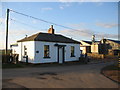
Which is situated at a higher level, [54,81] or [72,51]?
[72,51]

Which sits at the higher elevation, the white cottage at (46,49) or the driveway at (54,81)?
the white cottage at (46,49)

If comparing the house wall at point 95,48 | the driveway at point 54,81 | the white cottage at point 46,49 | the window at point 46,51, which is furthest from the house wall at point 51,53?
the house wall at point 95,48

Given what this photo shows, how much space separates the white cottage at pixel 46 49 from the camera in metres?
21.1

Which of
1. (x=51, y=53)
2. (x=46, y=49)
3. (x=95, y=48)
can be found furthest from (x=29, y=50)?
(x=95, y=48)

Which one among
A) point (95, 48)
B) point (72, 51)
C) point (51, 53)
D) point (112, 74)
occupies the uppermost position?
point (95, 48)

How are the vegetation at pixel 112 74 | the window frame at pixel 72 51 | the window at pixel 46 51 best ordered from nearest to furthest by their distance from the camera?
the vegetation at pixel 112 74
the window at pixel 46 51
the window frame at pixel 72 51

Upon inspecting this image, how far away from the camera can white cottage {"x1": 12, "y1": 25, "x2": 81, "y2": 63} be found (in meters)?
21.1

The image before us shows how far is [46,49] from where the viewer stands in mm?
A: 22141

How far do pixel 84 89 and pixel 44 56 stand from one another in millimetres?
13624

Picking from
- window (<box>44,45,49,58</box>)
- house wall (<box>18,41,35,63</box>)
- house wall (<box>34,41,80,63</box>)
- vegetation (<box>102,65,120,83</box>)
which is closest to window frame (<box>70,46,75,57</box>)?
house wall (<box>34,41,80,63</box>)

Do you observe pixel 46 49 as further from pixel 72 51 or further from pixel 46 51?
pixel 72 51

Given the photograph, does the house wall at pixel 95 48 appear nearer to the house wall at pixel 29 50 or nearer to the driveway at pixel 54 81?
the house wall at pixel 29 50

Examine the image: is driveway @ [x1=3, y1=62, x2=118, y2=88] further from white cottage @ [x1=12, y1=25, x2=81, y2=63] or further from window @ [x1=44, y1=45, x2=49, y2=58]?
window @ [x1=44, y1=45, x2=49, y2=58]

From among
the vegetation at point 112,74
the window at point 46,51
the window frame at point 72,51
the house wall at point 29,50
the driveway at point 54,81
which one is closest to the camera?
the driveway at point 54,81
